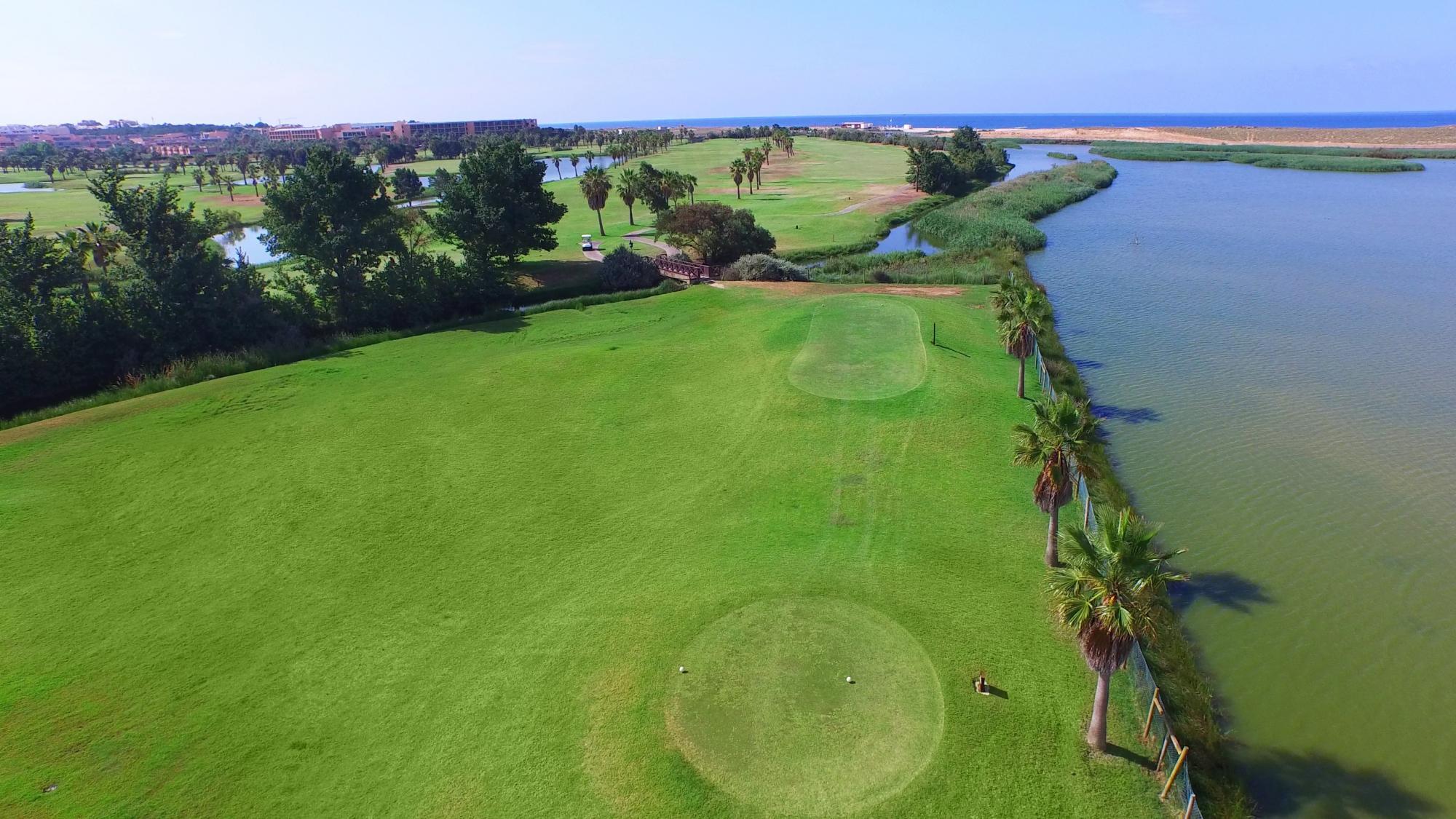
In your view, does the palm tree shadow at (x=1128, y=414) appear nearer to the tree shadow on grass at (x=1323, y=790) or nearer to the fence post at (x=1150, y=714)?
the tree shadow on grass at (x=1323, y=790)

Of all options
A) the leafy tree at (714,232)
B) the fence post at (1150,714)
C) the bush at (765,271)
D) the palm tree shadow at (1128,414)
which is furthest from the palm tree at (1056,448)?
the leafy tree at (714,232)

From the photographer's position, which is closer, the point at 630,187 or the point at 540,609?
the point at 540,609

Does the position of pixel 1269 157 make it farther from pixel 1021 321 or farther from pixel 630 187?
pixel 1021 321

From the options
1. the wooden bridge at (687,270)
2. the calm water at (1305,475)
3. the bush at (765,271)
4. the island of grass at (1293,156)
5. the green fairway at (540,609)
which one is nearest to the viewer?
the green fairway at (540,609)

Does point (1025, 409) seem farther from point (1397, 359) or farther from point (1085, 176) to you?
point (1085, 176)

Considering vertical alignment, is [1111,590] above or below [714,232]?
below

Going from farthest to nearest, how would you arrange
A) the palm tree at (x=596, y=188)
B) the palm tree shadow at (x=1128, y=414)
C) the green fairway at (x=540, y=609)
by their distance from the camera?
the palm tree at (x=596, y=188) < the palm tree shadow at (x=1128, y=414) < the green fairway at (x=540, y=609)

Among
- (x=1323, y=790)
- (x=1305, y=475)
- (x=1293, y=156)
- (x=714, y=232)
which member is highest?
(x=1293, y=156)

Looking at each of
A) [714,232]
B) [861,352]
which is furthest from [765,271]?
[861,352]
